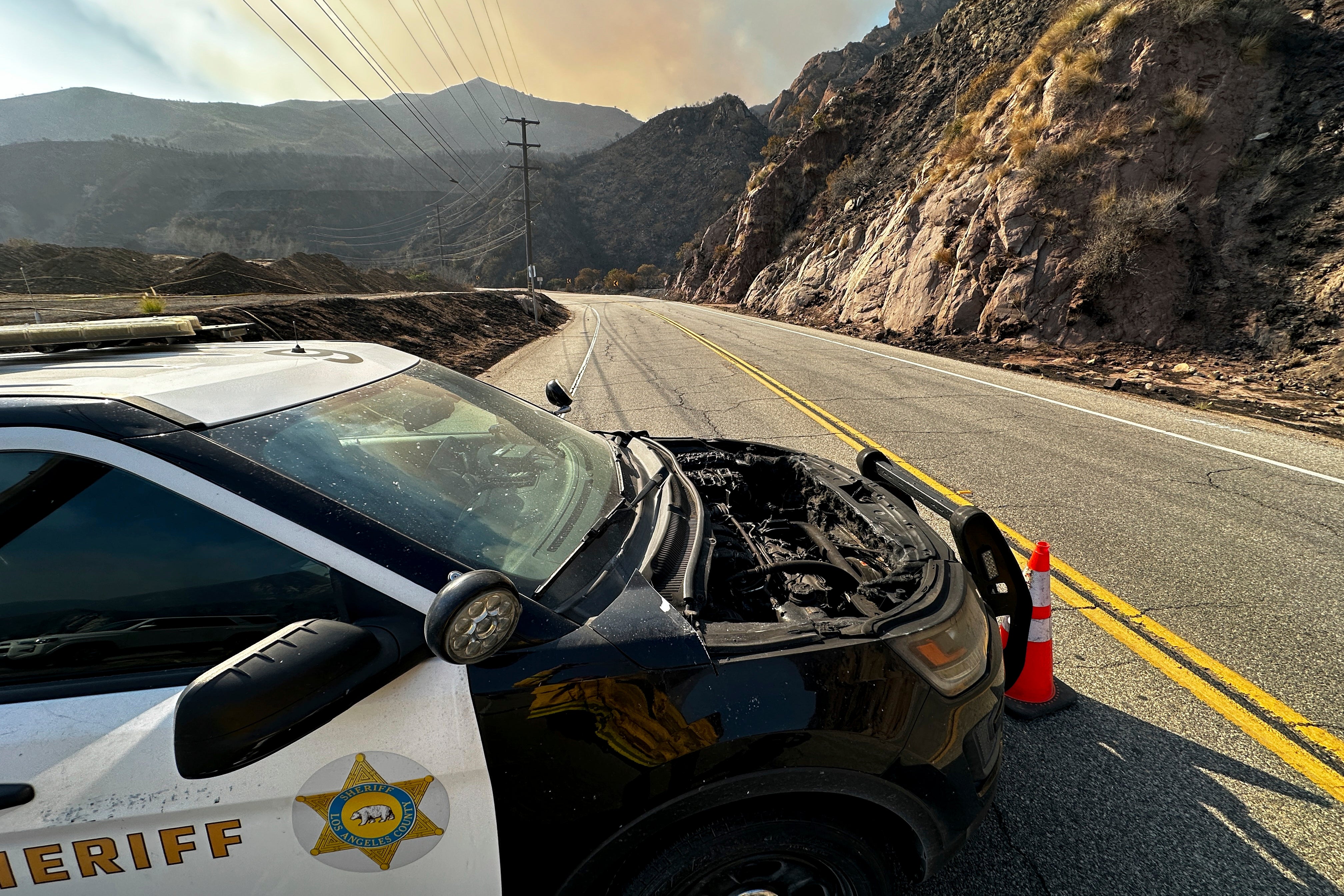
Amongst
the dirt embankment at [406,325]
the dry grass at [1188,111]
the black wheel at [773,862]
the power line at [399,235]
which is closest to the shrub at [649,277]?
A: the power line at [399,235]

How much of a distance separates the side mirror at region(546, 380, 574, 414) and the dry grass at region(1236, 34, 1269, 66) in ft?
64.3

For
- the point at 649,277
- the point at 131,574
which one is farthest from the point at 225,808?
the point at 649,277

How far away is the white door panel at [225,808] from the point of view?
1.18 meters

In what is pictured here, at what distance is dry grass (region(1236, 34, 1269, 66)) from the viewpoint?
1405 centimetres

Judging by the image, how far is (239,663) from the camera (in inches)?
45.2

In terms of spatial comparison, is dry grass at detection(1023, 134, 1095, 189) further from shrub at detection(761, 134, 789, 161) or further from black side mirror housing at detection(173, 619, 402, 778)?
shrub at detection(761, 134, 789, 161)

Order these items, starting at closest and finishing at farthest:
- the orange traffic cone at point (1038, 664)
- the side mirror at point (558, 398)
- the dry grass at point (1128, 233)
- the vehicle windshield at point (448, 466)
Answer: the vehicle windshield at point (448, 466)
the orange traffic cone at point (1038, 664)
the side mirror at point (558, 398)
the dry grass at point (1128, 233)

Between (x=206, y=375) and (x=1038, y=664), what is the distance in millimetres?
3341

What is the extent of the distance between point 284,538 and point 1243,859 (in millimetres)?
3064

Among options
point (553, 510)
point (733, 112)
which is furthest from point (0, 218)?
point (553, 510)

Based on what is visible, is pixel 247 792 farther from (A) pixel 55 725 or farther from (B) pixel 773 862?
(B) pixel 773 862

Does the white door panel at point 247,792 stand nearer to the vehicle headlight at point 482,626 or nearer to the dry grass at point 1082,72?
the vehicle headlight at point 482,626

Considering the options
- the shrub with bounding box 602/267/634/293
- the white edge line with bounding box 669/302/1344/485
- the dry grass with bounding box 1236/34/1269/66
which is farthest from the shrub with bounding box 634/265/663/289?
the dry grass with bounding box 1236/34/1269/66

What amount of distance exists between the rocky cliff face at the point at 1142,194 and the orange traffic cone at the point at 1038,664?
1199cm
